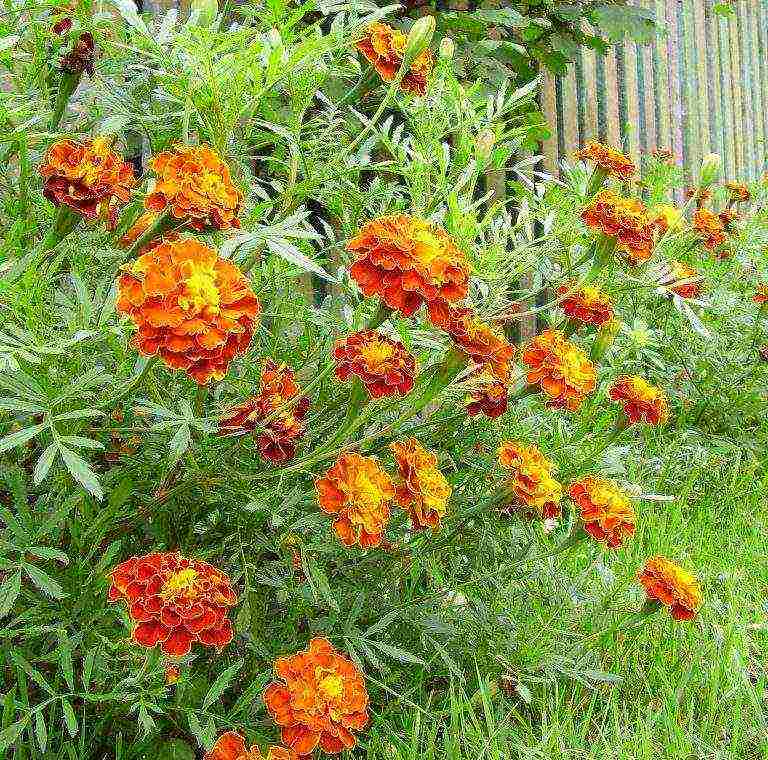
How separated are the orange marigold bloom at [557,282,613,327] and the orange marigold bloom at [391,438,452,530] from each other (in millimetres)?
453

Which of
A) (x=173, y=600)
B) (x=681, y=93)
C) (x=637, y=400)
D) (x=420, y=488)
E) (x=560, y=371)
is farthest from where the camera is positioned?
(x=681, y=93)

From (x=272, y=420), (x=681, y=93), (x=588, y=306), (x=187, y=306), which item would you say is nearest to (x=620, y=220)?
(x=588, y=306)

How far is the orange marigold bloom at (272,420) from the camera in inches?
49.2

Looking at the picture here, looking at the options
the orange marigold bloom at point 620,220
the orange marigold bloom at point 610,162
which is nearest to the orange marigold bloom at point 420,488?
the orange marigold bloom at point 620,220

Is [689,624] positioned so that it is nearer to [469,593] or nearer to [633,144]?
[469,593]

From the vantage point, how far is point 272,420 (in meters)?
1.25

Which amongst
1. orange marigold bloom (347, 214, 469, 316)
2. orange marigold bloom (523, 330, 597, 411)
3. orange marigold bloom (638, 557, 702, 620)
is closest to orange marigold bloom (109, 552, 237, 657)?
orange marigold bloom (347, 214, 469, 316)

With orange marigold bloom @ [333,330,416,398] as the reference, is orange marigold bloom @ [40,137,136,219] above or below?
above

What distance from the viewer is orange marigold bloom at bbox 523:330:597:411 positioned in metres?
1.47

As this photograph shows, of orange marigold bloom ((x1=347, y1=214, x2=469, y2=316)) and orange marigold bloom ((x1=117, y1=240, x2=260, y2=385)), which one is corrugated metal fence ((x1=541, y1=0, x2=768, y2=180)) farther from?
orange marigold bloom ((x1=117, y1=240, x2=260, y2=385))

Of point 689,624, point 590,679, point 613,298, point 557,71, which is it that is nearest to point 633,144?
point 557,71

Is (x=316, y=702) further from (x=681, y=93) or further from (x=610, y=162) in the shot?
(x=681, y=93)

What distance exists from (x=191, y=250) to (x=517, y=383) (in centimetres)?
80

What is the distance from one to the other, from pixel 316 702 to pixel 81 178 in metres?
0.73
